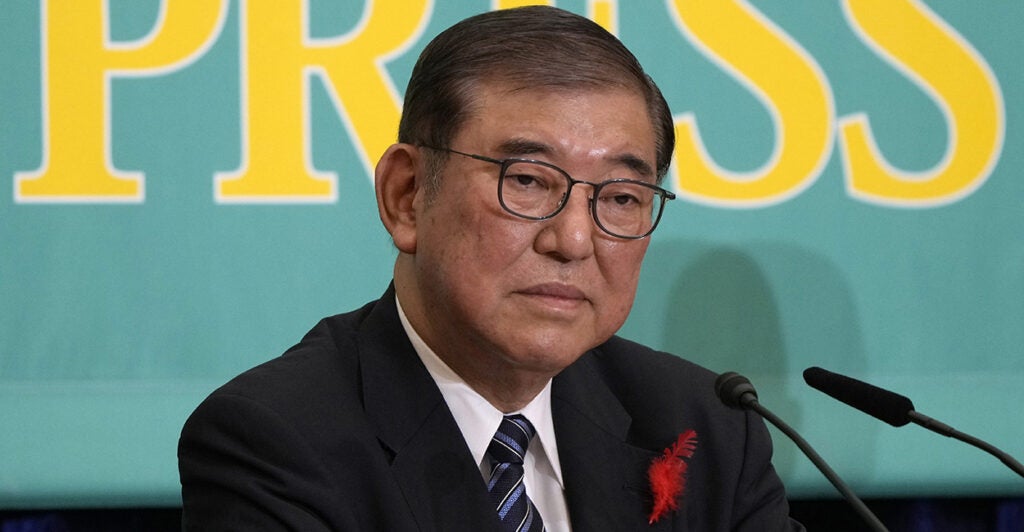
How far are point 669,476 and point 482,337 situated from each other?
362 millimetres

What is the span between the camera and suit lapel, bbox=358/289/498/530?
1.42 m

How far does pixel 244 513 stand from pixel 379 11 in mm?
1124

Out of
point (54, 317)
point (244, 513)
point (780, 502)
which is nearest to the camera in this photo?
point (244, 513)

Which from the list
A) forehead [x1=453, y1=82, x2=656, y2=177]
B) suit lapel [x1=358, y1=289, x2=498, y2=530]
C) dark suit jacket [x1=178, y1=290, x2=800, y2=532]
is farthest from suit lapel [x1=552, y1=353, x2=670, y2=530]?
forehead [x1=453, y1=82, x2=656, y2=177]

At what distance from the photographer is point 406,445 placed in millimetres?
1455

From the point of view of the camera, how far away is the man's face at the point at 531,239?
1.40 m

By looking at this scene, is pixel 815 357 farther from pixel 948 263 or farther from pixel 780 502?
pixel 780 502

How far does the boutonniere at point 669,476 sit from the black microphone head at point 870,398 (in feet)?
1.03

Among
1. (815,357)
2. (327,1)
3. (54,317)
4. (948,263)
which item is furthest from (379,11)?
(948,263)

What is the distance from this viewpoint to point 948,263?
225 centimetres

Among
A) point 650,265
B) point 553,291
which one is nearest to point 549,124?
point 553,291

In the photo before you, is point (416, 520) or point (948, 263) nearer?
point (416, 520)

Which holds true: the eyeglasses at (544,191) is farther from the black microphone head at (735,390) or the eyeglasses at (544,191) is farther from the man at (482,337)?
the black microphone head at (735,390)

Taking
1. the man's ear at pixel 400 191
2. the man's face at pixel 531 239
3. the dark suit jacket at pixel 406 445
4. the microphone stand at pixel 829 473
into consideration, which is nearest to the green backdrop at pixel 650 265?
the dark suit jacket at pixel 406 445
